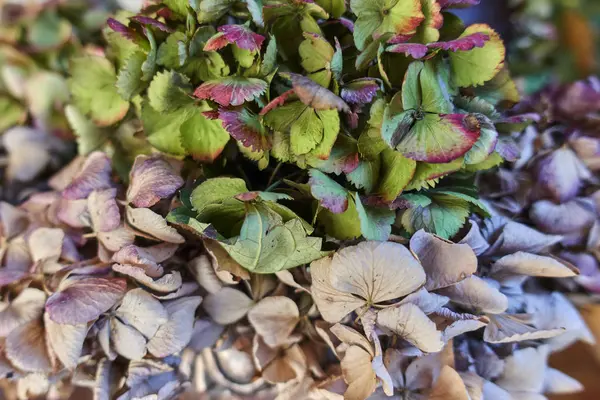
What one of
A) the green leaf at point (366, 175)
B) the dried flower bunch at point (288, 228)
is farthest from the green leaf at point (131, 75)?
the green leaf at point (366, 175)

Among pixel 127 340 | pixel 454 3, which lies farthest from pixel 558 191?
pixel 127 340

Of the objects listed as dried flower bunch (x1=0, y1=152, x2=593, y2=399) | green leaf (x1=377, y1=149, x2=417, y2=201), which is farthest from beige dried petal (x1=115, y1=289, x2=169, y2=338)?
green leaf (x1=377, y1=149, x2=417, y2=201)

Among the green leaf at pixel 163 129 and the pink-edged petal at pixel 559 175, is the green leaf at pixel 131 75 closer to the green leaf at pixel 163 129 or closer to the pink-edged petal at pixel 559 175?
the green leaf at pixel 163 129

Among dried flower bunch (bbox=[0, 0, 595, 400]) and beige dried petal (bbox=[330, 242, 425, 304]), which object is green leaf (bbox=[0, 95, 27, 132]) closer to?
dried flower bunch (bbox=[0, 0, 595, 400])

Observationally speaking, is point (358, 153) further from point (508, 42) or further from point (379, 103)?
point (508, 42)

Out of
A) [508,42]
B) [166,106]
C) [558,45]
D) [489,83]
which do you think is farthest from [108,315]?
[558,45]

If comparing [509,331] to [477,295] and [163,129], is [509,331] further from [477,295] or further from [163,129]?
[163,129]
